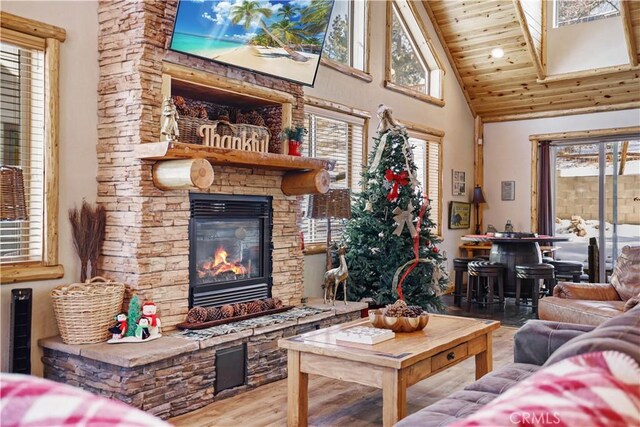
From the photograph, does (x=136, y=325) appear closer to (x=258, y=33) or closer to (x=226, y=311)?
(x=226, y=311)

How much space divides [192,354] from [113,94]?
1845 mm

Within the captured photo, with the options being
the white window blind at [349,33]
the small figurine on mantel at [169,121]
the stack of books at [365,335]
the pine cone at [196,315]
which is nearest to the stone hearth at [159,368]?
the pine cone at [196,315]

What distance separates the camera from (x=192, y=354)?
3670 millimetres

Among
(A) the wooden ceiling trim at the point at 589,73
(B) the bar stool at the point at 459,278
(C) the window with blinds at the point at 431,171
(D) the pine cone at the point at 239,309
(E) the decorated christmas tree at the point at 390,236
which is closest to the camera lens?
(D) the pine cone at the point at 239,309

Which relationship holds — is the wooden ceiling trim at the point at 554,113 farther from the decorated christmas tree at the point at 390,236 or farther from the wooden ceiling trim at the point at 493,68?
the decorated christmas tree at the point at 390,236

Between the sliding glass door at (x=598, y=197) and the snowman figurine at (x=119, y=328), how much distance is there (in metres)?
7.16

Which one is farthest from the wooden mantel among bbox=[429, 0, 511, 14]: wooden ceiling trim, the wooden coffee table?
bbox=[429, 0, 511, 14]: wooden ceiling trim

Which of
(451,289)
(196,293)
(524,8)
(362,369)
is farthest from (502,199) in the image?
(362,369)

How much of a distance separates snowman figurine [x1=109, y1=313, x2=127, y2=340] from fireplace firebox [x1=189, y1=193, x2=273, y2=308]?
629mm

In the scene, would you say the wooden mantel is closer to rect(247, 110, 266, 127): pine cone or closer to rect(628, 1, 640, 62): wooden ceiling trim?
rect(247, 110, 266, 127): pine cone

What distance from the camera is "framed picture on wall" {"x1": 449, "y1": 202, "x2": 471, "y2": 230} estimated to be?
891 cm

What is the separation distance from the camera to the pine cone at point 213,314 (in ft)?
13.9

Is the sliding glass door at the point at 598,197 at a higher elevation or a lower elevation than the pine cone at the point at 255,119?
lower

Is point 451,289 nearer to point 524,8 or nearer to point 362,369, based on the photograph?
point 524,8
